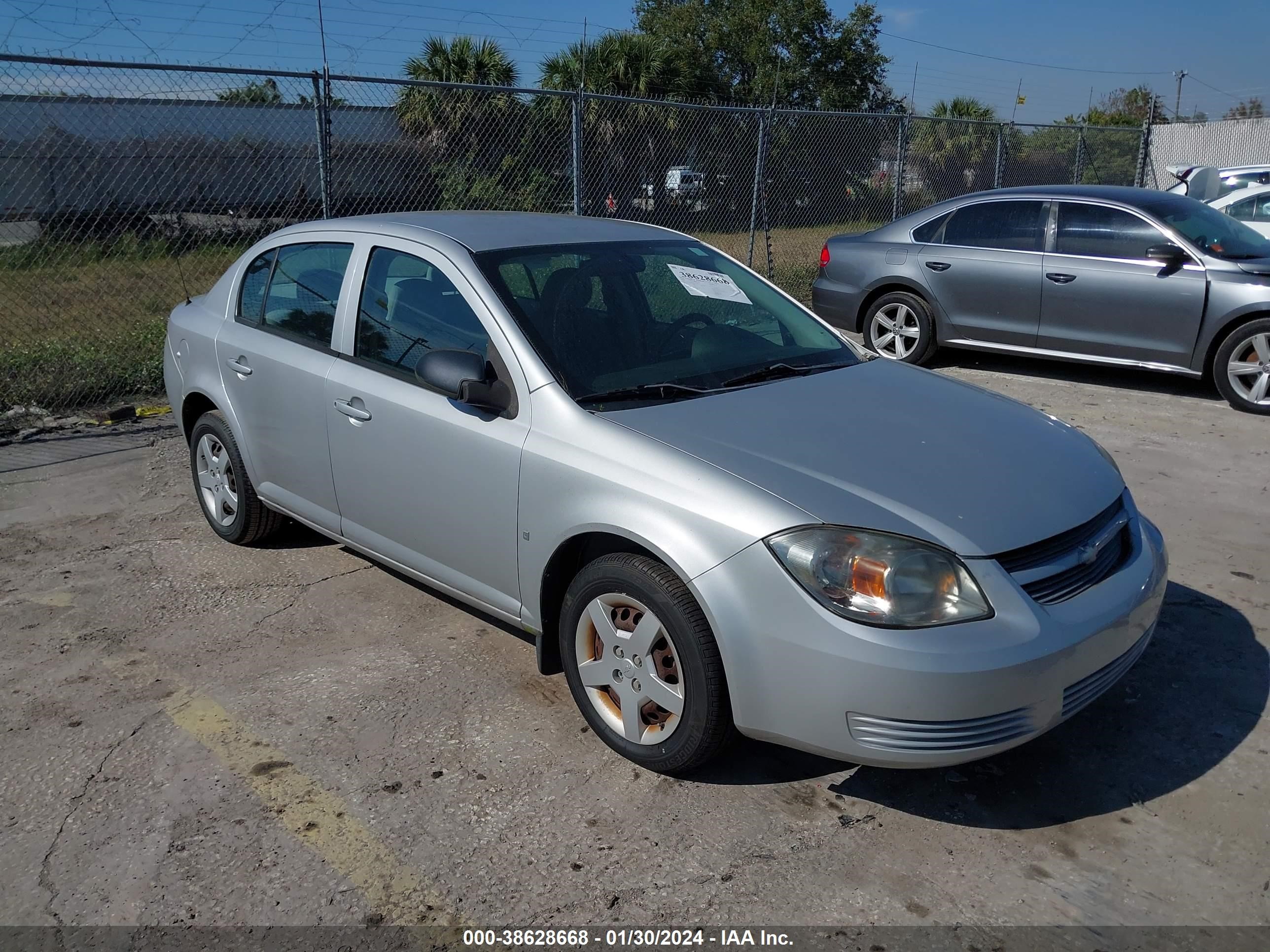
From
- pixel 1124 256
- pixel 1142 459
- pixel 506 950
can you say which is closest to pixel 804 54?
pixel 1124 256

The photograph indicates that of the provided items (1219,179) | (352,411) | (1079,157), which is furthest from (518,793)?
(1079,157)

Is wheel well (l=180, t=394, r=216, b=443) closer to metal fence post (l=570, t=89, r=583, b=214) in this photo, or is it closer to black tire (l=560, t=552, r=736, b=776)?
black tire (l=560, t=552, r=736, b=776)

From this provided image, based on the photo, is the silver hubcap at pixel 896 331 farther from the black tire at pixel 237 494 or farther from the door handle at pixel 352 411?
the door handle at pixel 352 411

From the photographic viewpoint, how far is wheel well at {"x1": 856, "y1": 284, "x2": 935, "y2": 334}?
9008mm

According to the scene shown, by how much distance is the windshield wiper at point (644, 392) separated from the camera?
3.44m

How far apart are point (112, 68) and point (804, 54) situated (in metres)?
30.8

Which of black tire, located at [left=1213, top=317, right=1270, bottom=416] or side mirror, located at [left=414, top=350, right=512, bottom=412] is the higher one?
side mirror, located at [left=414, top=350, right=512, bottom=412]

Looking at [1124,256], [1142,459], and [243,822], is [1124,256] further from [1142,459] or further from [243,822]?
[243,822]

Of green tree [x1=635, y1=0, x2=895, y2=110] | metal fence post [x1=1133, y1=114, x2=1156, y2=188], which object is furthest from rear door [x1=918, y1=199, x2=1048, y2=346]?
green tree [x1=635, y1=0, x2=895, y2=110]

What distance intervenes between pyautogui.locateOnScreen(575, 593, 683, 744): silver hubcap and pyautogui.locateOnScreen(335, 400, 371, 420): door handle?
127cm

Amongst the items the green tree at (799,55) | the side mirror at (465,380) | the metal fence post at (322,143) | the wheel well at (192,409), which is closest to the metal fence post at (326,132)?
the metal fence post at (322,143)

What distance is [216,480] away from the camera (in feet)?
17.1

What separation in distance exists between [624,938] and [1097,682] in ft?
4.95

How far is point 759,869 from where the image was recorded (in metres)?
2.83
